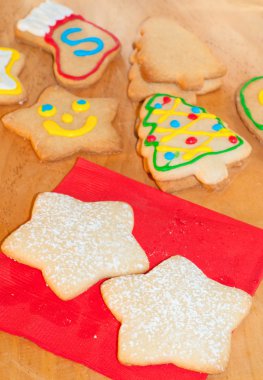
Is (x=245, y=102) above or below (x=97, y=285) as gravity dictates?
above

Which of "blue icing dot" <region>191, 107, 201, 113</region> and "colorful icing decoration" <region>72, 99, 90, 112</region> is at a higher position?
"blue icing dot" <region>191, 107, 201, 113</region>

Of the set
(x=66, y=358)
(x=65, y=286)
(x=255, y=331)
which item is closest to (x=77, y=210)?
(x=65, y=286)

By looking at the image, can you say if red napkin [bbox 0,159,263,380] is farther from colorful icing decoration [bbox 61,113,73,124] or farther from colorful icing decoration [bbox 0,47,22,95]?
colorful icing decoration [bbox 0,47,22,95]

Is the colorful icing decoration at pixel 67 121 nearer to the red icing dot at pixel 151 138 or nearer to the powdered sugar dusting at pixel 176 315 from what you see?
the red icing dot at pixel 151 138

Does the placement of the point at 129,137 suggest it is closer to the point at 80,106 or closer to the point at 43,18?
the point at 80,106

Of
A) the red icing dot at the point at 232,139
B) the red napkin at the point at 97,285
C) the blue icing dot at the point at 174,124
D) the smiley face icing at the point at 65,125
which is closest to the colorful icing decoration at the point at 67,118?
the smiley face icing at the point at 65,125

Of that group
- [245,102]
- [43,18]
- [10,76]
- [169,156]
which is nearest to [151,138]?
[169,156]

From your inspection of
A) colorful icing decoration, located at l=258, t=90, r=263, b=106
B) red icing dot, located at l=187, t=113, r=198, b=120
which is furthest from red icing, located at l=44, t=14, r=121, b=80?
colorful icing decoration, located at l=258, t=90, r=263, b=106
